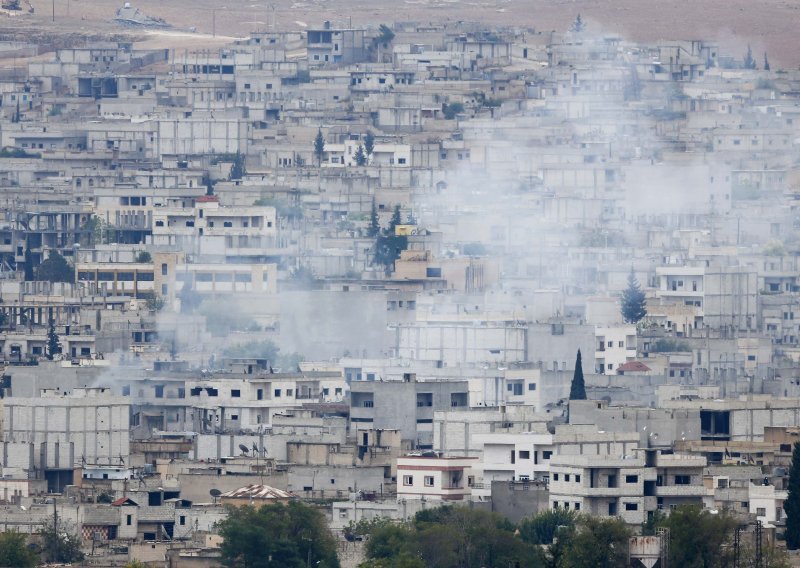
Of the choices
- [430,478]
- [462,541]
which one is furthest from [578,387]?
[462,541]

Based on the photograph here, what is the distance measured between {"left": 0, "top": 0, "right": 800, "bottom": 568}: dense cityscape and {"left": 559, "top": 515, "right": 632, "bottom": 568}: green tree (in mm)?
81

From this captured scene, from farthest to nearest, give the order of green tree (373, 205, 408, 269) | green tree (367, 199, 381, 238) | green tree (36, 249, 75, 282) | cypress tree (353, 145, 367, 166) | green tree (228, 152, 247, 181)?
cypress tree (353, 145, 367, 166) → green tree (228, 152, 247, 181) → green tree (367, 199, 381, 238) → green tree (373, 205, 408, 269) → green tree (36, 249, 75, 282)

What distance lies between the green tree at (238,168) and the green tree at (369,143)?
383 centimetres

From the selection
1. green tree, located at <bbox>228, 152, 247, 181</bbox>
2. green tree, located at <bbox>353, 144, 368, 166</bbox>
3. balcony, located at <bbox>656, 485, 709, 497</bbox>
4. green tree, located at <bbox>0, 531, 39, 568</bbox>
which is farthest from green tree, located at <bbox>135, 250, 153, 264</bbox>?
green tree, located at <bbox>0, 531, 39, 568</bbox>

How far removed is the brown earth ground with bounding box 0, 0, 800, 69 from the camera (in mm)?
176625

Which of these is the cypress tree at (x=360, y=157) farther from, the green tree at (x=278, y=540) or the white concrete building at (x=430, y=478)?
the green tree at (x=278, y=540)

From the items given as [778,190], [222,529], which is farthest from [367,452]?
[778,190]

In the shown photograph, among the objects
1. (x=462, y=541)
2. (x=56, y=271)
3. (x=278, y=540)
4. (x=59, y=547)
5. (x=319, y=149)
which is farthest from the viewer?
(x=319, y=149)

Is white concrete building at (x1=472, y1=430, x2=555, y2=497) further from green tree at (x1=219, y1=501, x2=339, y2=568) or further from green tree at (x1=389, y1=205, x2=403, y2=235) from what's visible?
green tree at (x1=389, y1=205, x2=403, y2=235)

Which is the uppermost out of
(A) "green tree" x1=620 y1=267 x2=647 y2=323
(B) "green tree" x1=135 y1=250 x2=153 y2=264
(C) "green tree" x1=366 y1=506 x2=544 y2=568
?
(B) "green tree" x1=135 y1=250 x2=153 y2=264

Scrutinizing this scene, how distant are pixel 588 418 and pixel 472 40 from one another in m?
79.2

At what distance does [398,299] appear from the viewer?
106250 millimetres

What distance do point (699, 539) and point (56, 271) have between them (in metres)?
54.1

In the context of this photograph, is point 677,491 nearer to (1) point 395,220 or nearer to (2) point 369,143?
(1) point 395,220
